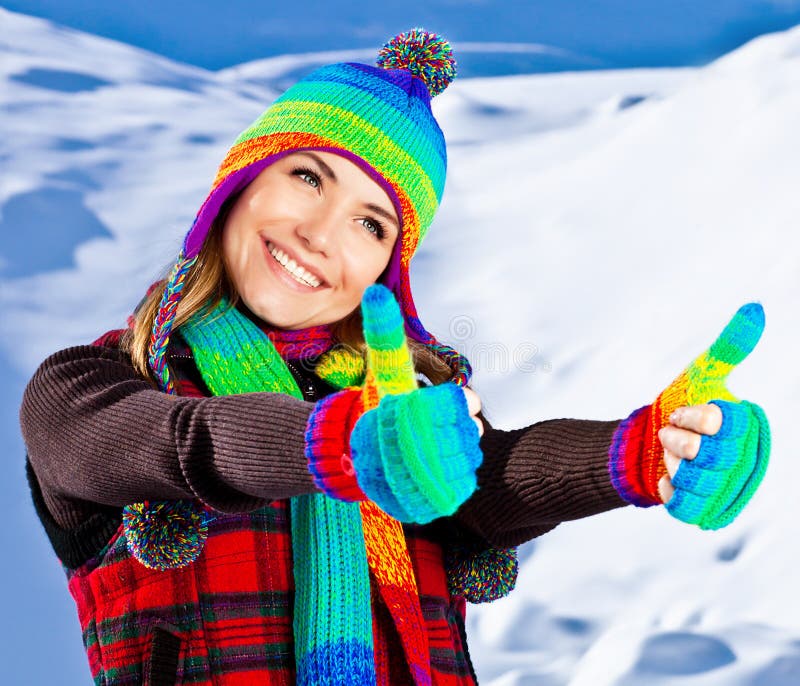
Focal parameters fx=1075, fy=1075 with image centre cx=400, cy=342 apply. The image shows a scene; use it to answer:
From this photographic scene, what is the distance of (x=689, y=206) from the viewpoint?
2.46 meters

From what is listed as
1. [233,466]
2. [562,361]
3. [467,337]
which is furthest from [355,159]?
[562,361]

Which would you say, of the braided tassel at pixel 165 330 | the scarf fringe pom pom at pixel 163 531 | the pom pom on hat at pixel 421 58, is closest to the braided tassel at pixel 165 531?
the scarf fringe pom pom at pixel 163 531

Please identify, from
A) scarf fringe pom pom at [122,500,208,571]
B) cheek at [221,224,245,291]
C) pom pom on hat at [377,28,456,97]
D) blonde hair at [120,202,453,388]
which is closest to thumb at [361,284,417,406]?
scarf fringe pom pom at [122,500,208,571]

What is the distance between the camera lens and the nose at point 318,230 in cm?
136

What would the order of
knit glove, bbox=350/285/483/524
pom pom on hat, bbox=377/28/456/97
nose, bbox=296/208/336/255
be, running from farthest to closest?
pom pom on hat, bbox=377/28/456/97 < nose, bbox=296/208/336/255 < knit glove, bbox=350/285/483/524

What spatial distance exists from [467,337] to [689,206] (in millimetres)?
631

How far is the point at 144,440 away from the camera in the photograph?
99cm

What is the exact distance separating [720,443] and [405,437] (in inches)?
11.6

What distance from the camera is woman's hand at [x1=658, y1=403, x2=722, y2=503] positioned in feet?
2.98

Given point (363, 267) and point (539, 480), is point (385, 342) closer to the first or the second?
point (539, 480)

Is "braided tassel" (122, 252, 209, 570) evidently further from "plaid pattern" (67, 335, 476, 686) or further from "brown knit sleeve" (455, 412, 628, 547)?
"brown knit sleeve" (455, 412, 628, 547)

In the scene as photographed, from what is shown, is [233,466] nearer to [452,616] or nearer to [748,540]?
[452,616]

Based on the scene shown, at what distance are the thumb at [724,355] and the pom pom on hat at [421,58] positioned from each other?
31.0 inches

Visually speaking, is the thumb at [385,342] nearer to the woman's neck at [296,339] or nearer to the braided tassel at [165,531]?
the braided tassel at [165,531]
